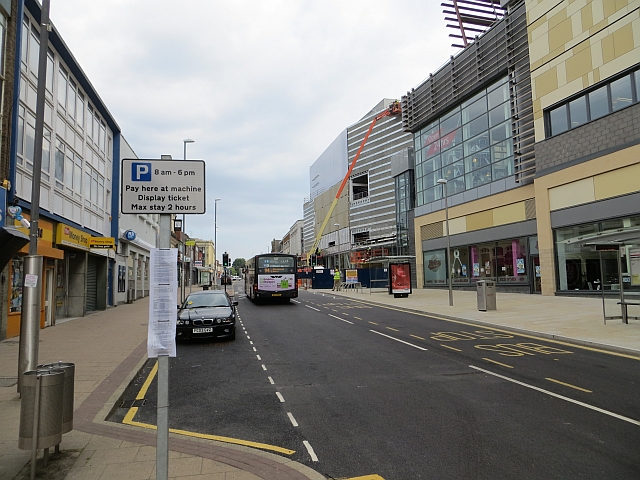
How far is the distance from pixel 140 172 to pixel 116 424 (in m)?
3.61

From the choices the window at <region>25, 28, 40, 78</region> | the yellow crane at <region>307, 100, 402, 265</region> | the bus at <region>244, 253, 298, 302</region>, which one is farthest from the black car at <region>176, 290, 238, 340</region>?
the yellow crane at <region>307, 100, 402, 265</region>

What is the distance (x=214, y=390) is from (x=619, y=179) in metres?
22.3

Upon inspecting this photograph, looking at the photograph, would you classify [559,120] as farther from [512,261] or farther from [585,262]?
[512,261]

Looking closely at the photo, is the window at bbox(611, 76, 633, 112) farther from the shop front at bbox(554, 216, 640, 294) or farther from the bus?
the bus

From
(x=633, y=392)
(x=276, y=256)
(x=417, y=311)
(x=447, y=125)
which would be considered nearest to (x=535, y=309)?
(x=417, y=311)

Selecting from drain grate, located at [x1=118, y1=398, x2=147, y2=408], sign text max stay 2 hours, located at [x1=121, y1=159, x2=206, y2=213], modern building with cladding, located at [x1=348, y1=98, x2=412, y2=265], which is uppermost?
modern building with cladding, located at [x1=348, y1=98, x2=412, y2=265]

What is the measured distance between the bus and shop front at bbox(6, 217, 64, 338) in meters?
11.2

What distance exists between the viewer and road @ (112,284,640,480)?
4.55m

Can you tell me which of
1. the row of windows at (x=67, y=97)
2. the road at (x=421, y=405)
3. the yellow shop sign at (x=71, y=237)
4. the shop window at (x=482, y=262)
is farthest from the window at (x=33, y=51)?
the shop window at (x=482, y=262)

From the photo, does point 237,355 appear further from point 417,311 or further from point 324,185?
point 324,185

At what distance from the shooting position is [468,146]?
34.3 m

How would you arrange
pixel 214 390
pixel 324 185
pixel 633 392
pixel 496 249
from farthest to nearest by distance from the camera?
pixel 324 185
pixel 496 249
pixel 214 390
pixel 633 392

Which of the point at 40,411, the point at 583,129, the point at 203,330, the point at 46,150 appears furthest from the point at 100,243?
the point at 583,129

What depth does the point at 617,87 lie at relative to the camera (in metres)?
21.9
